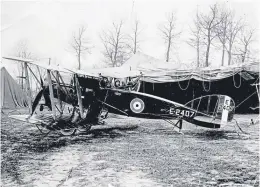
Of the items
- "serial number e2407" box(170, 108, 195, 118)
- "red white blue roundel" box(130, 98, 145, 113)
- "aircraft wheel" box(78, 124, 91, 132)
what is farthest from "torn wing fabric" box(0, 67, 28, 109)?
"serial number e2407" box(170, 108, 195, 118)

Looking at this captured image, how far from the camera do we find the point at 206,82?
15867 mm

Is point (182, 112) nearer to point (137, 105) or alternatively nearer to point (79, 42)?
point (137, 105)

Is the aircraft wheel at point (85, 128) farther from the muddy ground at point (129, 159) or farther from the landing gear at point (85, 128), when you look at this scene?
the muddy ground at point (129, 159)

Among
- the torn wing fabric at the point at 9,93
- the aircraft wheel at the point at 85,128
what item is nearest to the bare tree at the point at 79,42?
the torn wing fabric at the point at 9,93

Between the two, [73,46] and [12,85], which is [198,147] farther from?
[73,46]

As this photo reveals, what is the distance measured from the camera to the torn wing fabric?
701 inches

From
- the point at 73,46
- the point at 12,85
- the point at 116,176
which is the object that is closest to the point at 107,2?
the point at 116,176

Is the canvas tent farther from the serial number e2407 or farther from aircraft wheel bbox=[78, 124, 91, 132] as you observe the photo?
aircraft wheel bbox=[78, 124, 91, 132]

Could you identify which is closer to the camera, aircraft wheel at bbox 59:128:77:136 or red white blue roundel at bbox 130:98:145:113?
aircraft wheel at bbox 59:128:77:136

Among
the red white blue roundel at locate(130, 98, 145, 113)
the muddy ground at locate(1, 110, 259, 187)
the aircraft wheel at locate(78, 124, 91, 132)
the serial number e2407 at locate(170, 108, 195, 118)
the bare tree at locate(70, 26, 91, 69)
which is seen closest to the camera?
the muddy ground at locate(1, 110, 259, 187)

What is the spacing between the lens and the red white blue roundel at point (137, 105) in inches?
379

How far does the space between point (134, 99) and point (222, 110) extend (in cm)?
299

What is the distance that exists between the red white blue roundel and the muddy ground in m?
0.84

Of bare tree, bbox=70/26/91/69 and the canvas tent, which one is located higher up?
bare tree, bbox=70/26/91/69
